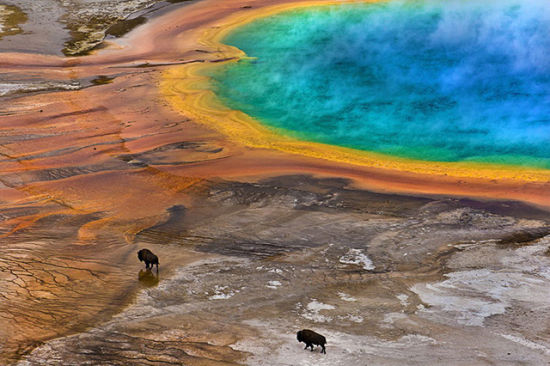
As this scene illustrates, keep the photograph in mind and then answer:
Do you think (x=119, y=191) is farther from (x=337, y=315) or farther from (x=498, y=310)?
(x=498, y=310)

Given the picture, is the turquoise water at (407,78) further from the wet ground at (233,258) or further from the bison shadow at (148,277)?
the bison shadow at (148,277)

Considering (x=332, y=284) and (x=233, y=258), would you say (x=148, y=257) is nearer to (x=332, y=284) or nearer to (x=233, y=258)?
(x=233, y=258)

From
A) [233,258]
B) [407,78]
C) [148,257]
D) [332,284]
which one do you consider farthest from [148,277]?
[407,78]

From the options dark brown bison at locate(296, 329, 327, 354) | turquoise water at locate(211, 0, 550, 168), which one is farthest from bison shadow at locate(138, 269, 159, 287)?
turquoise water at locate(211, 0, 550, 168)

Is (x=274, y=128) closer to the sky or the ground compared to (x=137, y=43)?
closer to the ground

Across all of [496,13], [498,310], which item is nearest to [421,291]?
[498,310]

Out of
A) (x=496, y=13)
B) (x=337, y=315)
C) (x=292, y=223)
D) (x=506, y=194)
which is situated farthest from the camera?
(x=496, y=13)
